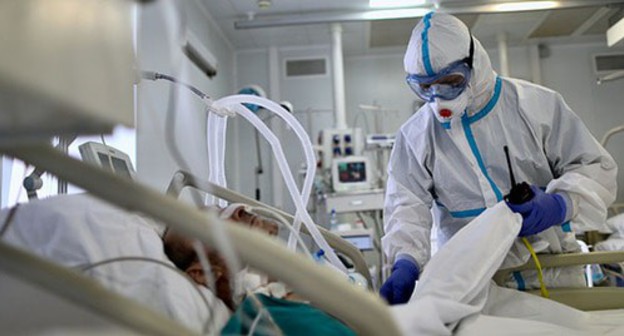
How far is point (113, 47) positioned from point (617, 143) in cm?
606

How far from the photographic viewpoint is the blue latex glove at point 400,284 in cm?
149

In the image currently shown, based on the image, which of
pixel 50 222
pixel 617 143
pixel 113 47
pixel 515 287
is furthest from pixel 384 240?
pixel 617 143

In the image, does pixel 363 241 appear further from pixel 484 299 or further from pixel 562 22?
pixel 562 22

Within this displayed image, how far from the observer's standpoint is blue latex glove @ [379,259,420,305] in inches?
58.8

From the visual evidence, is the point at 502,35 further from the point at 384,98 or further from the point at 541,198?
the point at 541,198

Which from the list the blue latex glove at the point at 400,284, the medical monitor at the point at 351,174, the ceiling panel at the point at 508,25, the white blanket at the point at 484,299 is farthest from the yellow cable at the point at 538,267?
the ceiling panel at the point at 508,25

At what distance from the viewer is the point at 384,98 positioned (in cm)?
560

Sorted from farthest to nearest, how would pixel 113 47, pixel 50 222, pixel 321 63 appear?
pixel 321 63, pixel 50 222, pixel 113 47

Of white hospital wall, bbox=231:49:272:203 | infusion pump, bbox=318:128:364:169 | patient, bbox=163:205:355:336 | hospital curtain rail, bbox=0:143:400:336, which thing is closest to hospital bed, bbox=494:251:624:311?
→ patient, bbox=163:205:355:336

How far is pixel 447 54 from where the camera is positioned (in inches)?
63.2

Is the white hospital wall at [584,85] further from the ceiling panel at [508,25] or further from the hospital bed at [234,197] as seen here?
the hospital bed at [234,197]

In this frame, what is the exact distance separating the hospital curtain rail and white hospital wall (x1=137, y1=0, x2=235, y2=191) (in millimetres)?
150

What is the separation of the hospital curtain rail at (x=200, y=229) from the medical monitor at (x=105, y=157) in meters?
0.76

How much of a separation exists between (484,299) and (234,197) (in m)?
0.67
